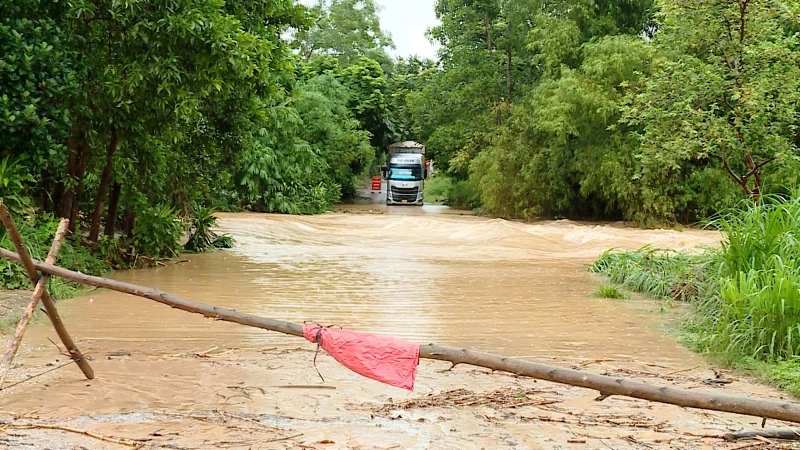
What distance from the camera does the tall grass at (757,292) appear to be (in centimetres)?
672

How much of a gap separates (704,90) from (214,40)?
7.60m

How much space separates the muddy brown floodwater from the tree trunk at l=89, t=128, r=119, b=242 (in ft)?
3.04

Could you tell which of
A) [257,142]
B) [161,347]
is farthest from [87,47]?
[257,142]

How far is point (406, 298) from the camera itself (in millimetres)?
10695

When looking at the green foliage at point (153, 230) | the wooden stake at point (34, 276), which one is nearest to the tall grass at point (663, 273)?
the wooden stake at point (34, 276)

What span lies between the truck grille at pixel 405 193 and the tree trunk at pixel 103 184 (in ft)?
83.4

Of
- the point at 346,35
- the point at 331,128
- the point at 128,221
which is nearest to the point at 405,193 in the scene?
the point at 331,128

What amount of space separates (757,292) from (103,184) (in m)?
9.41

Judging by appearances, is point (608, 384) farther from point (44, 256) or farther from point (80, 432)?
point (44, 256)

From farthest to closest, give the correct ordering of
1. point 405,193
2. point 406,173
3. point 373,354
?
point 405,193
point 406,173
point 373,354

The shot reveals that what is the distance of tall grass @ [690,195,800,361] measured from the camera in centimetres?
672

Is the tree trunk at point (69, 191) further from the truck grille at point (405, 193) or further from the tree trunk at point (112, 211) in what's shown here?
the truck grille at point (405, 193)

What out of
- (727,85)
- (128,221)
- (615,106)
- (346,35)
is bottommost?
(128,221)

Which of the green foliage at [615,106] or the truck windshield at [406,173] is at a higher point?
the green foliage at [615,106]
